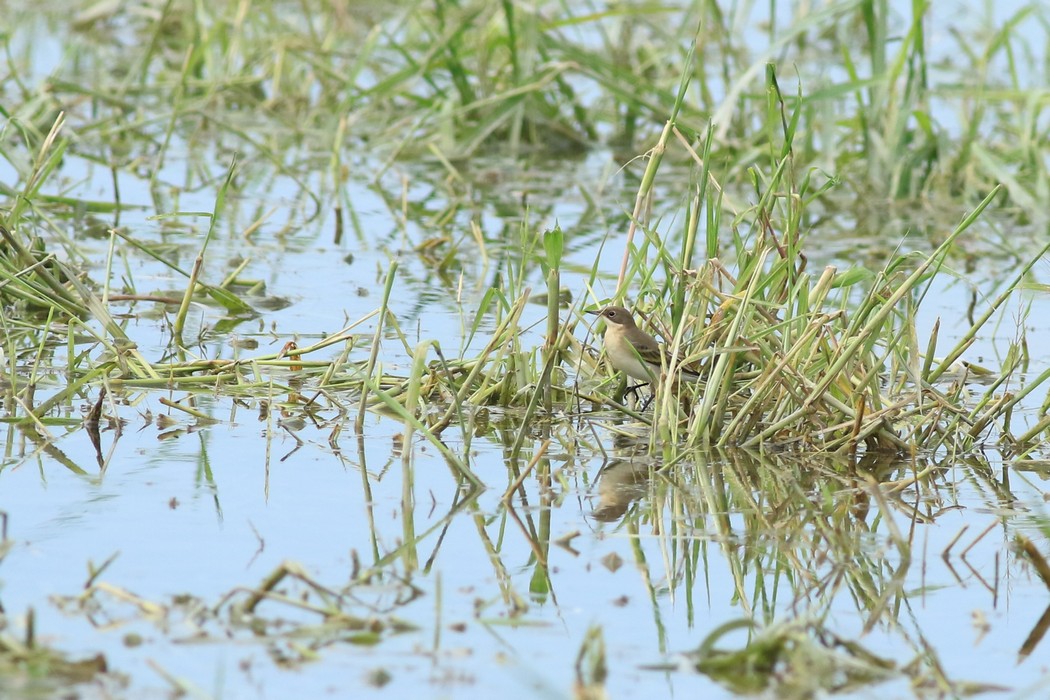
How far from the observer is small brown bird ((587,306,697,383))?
17.5 feet

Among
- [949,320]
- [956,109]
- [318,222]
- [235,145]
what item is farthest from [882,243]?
[235,145]

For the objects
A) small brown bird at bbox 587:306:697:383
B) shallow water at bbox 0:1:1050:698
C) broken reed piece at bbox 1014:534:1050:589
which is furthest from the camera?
small brown bird at bbox 587:306:697:383

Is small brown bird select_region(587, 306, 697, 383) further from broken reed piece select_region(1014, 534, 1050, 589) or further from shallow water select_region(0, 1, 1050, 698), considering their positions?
broken reed piece select_region(1014, 534, 1050, 589)

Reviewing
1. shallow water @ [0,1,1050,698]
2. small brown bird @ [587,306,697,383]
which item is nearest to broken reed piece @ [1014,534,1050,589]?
shallow water @ [0,1,1050,698]

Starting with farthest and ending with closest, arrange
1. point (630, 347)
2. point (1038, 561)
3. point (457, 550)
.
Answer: point (630, 347)
point (457, 550)
point (1038, 561)

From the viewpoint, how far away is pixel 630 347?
209 inches

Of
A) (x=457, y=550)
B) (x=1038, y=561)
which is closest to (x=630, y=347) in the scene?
(x=457, y=550)

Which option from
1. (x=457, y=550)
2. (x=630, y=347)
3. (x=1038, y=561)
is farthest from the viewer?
(x=630, y=347)

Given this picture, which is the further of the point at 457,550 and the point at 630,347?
the point at 630,347

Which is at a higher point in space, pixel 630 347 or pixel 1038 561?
pixel 630 347

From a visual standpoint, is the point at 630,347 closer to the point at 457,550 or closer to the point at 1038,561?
the point at 457,550

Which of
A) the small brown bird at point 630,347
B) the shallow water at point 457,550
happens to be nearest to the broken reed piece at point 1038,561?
the shallow water at point 457,550

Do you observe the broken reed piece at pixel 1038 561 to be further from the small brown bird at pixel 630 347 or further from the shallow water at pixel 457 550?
the small brown bird at pixel 630 347

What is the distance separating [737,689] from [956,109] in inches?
309
